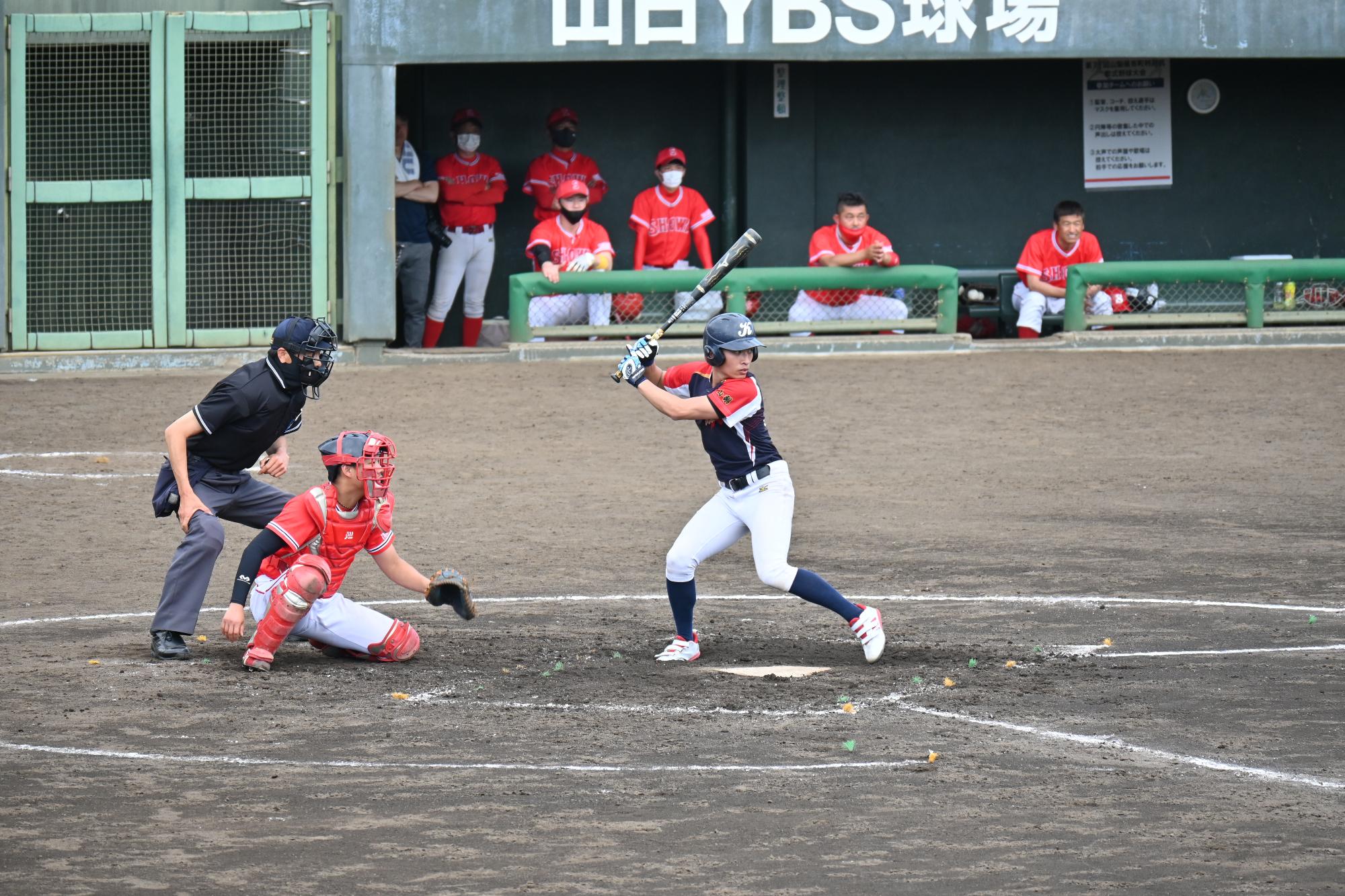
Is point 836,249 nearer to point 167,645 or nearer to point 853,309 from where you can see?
point 853,309

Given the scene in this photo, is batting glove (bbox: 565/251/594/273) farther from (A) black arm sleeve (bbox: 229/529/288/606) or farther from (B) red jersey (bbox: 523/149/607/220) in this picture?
(A) black arm sleeve (bbox: 229/529/288/606)

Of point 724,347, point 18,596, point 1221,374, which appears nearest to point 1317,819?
point 724,347

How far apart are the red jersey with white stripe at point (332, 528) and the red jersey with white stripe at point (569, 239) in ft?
26.5

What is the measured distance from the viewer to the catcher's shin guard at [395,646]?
7.20 meters

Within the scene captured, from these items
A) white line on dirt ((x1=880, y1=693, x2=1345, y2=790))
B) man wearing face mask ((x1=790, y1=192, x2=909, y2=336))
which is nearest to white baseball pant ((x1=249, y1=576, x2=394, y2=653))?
white line on dirt ((x1=880, y1=693, x2=1345, y2=790))

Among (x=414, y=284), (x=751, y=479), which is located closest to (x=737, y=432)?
(x=751, y=479)

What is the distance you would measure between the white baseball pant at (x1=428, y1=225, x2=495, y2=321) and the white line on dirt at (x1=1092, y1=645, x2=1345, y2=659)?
9325 mm

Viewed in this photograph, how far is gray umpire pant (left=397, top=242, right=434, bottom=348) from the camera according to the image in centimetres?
1545

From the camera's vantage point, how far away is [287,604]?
22.4ft

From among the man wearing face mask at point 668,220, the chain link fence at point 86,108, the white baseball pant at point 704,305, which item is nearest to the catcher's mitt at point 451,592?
the white baseball pant at point 704,305

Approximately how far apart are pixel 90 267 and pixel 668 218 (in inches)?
184

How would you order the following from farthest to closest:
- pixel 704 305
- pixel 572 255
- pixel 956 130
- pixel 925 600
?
pixel 956 130
pixel 572 255
pixel 704 305
pixel 925 600

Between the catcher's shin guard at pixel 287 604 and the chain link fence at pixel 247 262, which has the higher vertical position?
the chain link fence at pixel 247 262

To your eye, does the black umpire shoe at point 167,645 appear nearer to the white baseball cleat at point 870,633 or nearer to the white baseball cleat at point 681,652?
the white baseball cleat at point 681,652
